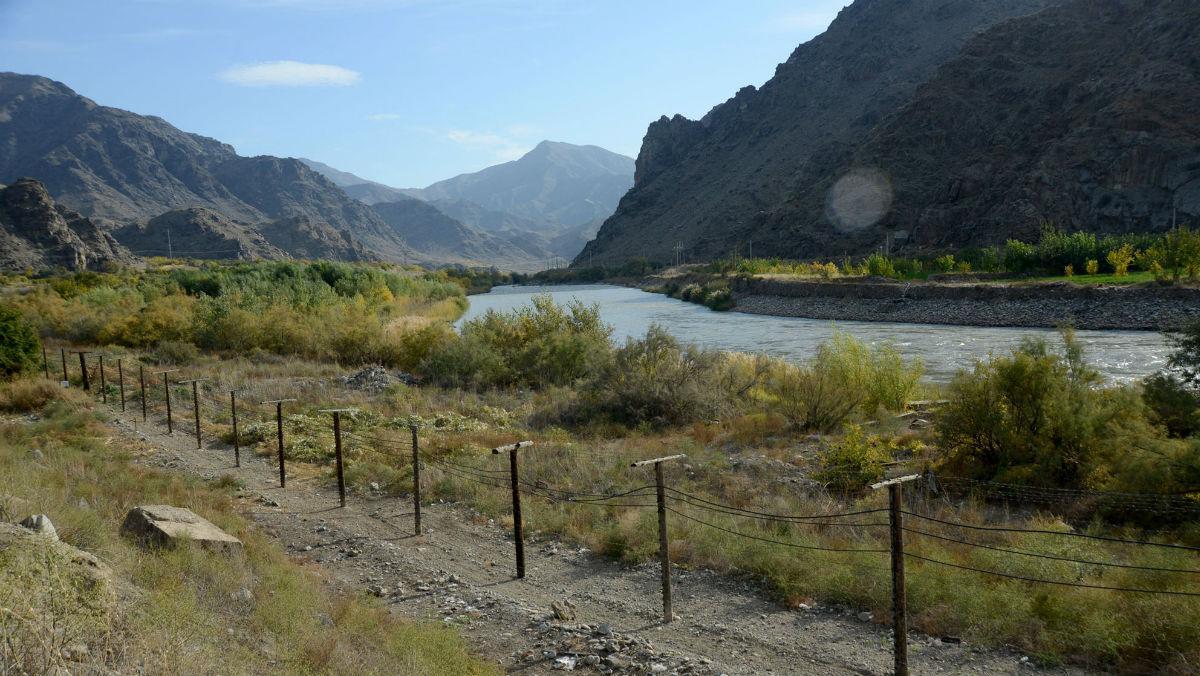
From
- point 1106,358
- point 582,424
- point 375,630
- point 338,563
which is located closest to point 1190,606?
point 375,630

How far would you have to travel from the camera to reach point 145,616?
509cm

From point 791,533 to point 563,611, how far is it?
3.34 meters

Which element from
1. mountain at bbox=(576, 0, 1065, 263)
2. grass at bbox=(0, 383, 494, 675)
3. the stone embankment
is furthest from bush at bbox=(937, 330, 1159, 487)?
mountain at bbox=(576, 0, 1065, 263)

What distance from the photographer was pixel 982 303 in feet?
166

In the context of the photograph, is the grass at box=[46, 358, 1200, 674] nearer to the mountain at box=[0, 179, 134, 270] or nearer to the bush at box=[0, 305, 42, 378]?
the bush at box=[0, 305, 42, 378]

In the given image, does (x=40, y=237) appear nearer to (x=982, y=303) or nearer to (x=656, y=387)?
(x=656, y=387)

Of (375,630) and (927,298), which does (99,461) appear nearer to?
(375,630)

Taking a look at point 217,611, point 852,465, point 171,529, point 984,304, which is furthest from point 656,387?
point 984,304

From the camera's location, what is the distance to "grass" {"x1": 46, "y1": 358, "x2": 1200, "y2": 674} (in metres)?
6.49

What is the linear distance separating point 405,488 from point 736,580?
21.8 ft

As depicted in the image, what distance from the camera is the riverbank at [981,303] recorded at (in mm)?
41188

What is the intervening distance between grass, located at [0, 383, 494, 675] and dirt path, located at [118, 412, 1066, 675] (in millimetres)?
657

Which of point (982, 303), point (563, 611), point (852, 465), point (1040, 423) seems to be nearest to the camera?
point (563, 611)

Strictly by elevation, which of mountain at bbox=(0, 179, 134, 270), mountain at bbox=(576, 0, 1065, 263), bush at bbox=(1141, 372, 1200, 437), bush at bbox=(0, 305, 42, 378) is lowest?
bush at bbox=(1141, 372, 1200, 437)
